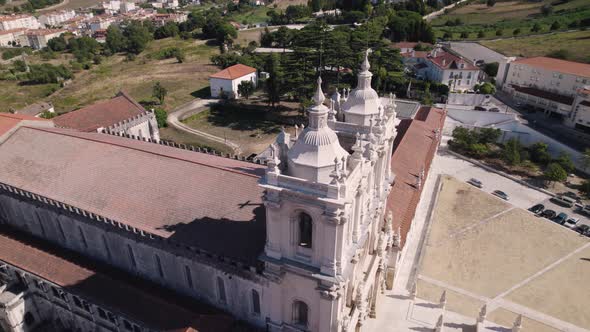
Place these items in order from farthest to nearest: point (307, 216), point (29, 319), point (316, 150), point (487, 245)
Answer: point (487, 245) < point (29, 319) < point (307, 216) < point (316, 150)

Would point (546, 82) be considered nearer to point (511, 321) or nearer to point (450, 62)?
point (450, 62)

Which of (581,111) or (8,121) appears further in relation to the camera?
(581,111)

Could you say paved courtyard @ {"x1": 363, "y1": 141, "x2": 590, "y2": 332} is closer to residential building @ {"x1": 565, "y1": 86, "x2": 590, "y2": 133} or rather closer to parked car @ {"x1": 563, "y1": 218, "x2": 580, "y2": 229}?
parked car @ {"x1": 563, "y1": 218, "x2": 580, "y2": 229}

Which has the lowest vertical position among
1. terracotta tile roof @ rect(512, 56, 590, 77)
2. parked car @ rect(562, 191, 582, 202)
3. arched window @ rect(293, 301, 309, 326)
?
parked car @ rect(562, 191, 582, 202)

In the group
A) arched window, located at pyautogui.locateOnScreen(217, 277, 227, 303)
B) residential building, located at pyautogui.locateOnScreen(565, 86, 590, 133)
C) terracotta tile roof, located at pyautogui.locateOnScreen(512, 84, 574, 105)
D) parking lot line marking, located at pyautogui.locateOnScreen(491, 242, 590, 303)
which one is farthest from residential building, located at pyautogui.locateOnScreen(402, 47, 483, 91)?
arched window, located at pyautogui.locateOnScreen(217, 277, 227, 303)

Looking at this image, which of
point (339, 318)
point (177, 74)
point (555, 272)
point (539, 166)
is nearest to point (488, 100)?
point (539, 166)

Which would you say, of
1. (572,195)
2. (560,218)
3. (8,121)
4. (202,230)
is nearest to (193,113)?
(8,121)
